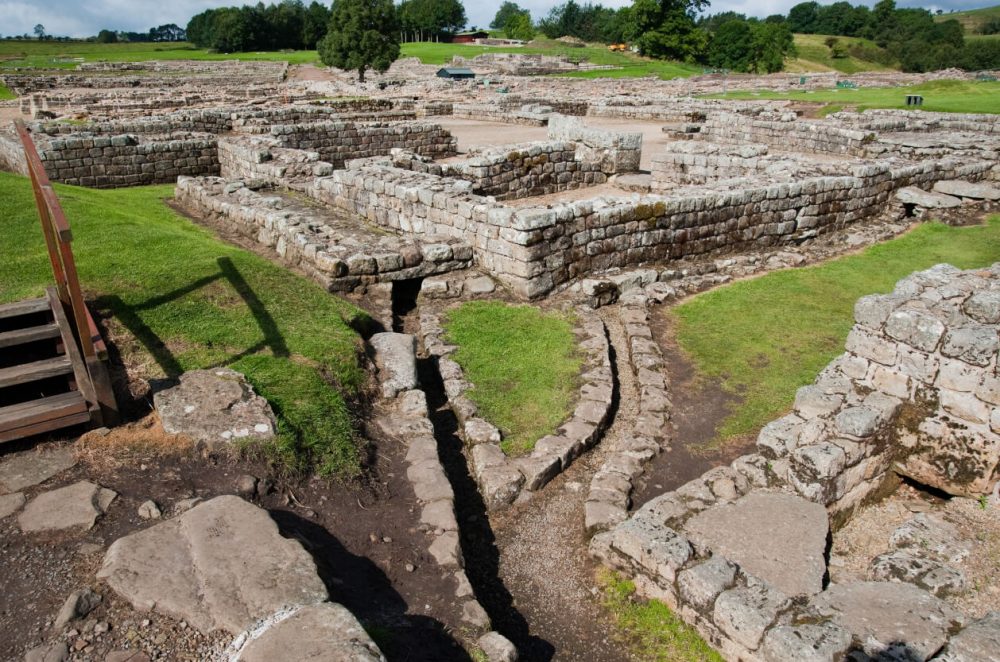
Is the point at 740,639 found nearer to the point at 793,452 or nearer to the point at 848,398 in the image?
the point at 793,452

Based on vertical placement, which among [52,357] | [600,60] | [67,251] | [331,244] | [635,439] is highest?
[600,60]

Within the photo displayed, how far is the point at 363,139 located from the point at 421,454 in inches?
645

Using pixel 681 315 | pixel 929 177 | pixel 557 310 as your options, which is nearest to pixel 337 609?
pixel 557 310

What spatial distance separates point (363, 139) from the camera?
818 inches

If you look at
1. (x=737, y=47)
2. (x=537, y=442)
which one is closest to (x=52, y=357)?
(x=537, y=442)

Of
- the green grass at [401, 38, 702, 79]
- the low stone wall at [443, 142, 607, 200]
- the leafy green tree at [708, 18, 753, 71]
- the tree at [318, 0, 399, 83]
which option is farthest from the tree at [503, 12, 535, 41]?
the low stone wall at [443, 142, 607, 200]

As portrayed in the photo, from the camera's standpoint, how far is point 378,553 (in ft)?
16.6

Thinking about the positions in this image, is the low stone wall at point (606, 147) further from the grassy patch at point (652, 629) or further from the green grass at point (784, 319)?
the grassy patch at point (652, 629)

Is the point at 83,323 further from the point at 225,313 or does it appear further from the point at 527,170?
the point at 527,170

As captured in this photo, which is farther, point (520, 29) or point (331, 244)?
point (520, 29)

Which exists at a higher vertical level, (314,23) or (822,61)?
(314,23)

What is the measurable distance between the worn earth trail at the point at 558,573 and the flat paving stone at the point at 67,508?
2.98 meters

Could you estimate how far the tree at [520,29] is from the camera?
364ft

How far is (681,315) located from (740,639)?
6234mm
